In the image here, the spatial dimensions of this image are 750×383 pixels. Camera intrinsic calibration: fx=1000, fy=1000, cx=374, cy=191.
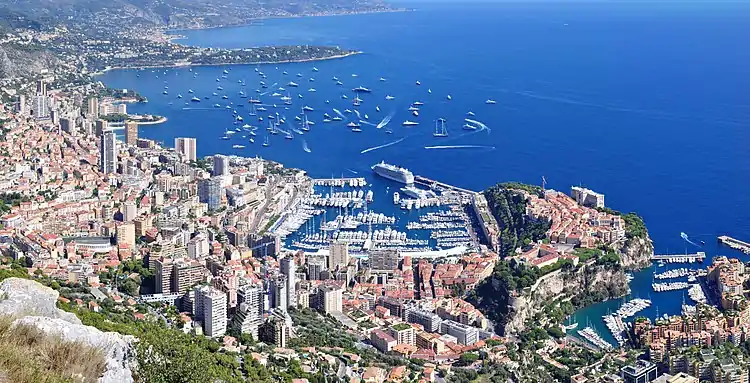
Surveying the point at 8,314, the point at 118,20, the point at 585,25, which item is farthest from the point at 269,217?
the point at 585,25

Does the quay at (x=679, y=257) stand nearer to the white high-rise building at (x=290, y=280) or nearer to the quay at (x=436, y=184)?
the quay at (x=436, y=184)

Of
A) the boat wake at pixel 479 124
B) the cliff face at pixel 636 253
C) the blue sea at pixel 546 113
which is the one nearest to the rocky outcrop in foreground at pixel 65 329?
the blue sea at pixel 546 113

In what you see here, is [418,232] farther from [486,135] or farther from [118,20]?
[118,20]

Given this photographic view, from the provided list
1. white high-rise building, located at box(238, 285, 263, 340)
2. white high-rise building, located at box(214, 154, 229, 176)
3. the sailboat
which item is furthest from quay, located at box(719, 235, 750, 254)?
the sailboat

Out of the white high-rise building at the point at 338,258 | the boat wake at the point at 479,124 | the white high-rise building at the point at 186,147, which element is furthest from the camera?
the boat wake at the point at 479,124

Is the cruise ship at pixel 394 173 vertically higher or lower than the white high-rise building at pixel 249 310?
lower

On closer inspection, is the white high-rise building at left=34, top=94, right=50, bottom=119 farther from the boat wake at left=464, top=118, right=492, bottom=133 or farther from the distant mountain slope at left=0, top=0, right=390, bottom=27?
the distant mountain slope at left=0, top=0, right=390, bottom=27

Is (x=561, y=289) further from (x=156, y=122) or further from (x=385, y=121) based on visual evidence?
(x=156, y=122)
